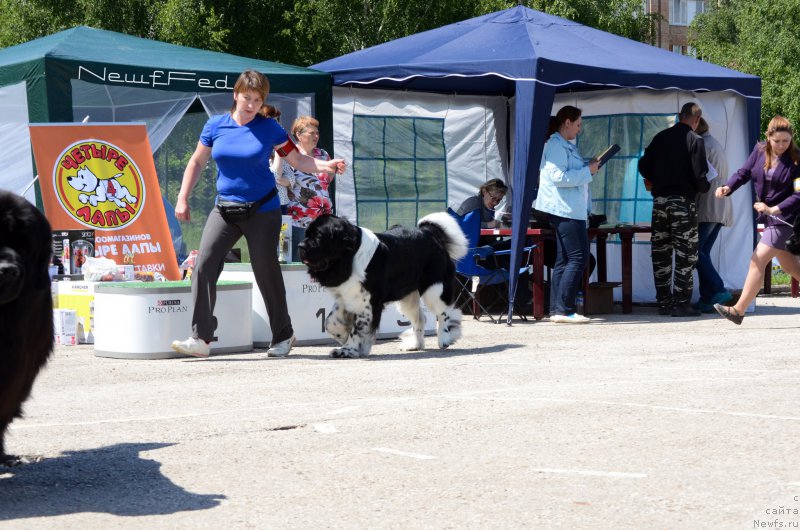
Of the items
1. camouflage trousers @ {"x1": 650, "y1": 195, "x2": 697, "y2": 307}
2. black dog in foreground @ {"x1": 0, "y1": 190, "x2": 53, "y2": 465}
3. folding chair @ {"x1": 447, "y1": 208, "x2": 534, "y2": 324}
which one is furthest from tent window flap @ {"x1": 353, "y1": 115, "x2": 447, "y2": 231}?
black dog in foreground @ {"x1": 0, "y1": 190, "x2": 53, "y2": 465}

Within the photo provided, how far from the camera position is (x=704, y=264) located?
13.3m

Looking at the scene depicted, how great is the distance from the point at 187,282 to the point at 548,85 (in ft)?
14.6

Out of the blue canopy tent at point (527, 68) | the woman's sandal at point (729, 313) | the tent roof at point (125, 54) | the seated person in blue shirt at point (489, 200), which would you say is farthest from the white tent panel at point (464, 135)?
the woman's sandal at point (729, 313)

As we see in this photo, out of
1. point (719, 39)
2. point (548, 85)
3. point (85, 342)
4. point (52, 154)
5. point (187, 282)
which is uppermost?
point (719, 39)

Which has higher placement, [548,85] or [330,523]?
[548,85]

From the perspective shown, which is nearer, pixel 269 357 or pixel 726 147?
pixel 269 357

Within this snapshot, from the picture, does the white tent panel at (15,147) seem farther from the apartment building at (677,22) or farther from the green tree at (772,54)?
the apartment building at (677,22)

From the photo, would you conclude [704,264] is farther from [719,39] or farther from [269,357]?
[719,39]

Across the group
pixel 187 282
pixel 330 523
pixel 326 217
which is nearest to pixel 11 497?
pixel 330 523

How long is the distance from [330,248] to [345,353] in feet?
2.83

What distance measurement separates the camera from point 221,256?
28.9ft

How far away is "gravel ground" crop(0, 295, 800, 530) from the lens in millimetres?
4215

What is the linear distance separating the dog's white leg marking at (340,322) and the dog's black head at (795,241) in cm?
409

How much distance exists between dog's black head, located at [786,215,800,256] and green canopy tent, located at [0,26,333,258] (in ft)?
15.1
